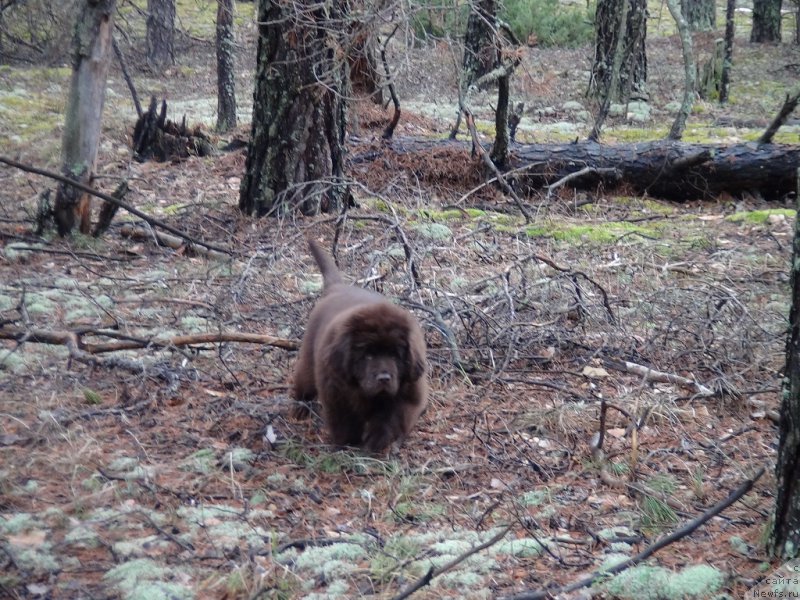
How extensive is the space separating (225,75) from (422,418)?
34.4ft

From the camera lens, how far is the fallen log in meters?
11.4

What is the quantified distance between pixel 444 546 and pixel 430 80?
16279 millimetres

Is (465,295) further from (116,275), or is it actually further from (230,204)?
(230,204)

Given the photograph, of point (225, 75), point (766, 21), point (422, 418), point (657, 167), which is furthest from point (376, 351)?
point (766, 21)

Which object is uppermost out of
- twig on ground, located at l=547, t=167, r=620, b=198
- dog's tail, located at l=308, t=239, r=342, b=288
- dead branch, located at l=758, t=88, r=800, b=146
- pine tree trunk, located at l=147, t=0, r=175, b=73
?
pine tree trunk, located at l=147, t=0, r=175, b=73

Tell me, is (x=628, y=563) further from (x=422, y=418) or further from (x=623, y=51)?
(x=623, y=51)

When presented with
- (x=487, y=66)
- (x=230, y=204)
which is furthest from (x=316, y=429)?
(x=487, y=66)

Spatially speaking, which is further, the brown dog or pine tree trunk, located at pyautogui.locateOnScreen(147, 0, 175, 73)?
pine tree trunk, located at pyautogui.locateOnScreen(147, 0, 175, 73)

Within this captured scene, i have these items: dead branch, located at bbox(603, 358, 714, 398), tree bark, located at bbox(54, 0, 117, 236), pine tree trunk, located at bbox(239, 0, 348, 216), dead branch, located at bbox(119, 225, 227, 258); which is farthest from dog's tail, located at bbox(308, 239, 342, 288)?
tree bark, located at bbox(54, 0, 117, 236)

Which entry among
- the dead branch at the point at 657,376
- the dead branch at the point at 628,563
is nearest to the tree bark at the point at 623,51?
the dead branch at the point at 657,376

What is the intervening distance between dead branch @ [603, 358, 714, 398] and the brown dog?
169 cm

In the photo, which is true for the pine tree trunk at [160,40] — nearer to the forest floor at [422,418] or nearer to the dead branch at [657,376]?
the forest floor at [422,418]

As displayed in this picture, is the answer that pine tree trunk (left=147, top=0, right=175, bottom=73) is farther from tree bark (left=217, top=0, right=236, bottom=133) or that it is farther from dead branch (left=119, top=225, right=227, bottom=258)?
dead branch (left=119, top=225, right=227, bottom=258)

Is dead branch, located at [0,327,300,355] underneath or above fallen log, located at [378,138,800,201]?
underneath
